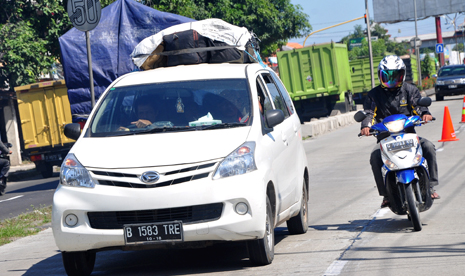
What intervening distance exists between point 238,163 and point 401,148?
2193 mm

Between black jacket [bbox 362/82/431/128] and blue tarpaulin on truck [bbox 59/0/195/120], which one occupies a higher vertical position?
blue tarpaulin on truck [bbox 59/0/195/120]

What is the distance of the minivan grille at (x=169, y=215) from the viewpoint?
5191 mm

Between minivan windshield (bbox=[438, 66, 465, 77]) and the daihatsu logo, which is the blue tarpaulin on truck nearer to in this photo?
the daihatsu logo

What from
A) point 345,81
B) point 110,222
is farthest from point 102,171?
point 345,81

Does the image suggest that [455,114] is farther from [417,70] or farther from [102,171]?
[417,70]

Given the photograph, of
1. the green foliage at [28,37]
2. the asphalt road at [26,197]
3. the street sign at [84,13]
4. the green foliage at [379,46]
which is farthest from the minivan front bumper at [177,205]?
the green foliage at [379,46]

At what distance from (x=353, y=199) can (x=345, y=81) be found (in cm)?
2079

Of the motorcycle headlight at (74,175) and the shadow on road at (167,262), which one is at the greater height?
the motorcycle headlight at (74,175)

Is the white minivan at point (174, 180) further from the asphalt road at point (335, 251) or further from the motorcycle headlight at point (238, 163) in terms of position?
the asphalt road at point (335, 251)

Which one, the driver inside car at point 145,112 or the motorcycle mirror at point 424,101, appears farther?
the motorcycle mirror at point 424,101

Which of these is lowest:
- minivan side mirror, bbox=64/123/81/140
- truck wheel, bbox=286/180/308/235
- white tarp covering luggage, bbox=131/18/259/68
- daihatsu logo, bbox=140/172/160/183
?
truck wheel, bbox=286/180/308/235

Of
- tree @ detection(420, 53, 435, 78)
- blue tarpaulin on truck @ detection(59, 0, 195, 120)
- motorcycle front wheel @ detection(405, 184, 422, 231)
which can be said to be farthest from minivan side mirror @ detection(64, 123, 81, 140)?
tree @ detection(420, 53, 435, 78)

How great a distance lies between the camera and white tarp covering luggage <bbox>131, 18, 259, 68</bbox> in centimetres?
830

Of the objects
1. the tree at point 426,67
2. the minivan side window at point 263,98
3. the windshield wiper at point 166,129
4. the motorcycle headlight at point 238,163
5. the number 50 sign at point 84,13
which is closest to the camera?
the motorcycle headlight at point 238,163
